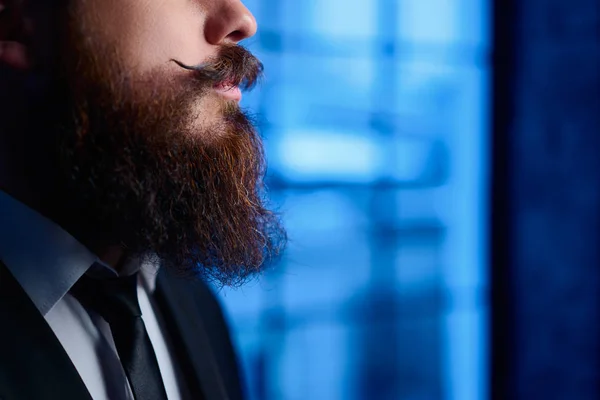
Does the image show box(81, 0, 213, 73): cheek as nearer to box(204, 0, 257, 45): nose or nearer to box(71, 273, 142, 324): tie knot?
box(204, 0, 257, 45): nose

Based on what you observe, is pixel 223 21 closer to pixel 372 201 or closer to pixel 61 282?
pixel 61 282

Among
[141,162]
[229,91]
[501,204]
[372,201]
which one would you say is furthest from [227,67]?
[501,204]

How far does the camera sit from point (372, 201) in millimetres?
1820

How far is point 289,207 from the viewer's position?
1.62m

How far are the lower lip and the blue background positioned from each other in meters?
0.85

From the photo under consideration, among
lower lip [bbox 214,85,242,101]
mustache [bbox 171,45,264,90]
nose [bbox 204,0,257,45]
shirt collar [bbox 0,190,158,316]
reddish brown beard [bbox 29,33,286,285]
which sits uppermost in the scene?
nose [bbox 204,0,257,45]

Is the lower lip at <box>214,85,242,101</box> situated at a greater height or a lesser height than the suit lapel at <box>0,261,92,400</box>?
greater

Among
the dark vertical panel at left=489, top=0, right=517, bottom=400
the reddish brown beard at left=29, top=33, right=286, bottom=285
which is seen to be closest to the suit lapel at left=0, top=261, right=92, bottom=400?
the reddish brown beard at left=29, top=33, right=286, bottom=285

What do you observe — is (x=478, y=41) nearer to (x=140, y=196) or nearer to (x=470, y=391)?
(x=470, y=391)

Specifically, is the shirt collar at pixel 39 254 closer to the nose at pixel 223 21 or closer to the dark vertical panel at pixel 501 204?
the nose at pixel 223 21

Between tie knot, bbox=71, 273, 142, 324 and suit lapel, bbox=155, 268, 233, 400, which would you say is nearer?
tie knot, bbox=71, 273, 142, 324

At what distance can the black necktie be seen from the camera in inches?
25.0

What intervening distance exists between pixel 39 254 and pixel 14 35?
24cm

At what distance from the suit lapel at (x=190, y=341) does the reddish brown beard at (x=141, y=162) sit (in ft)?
0.42
